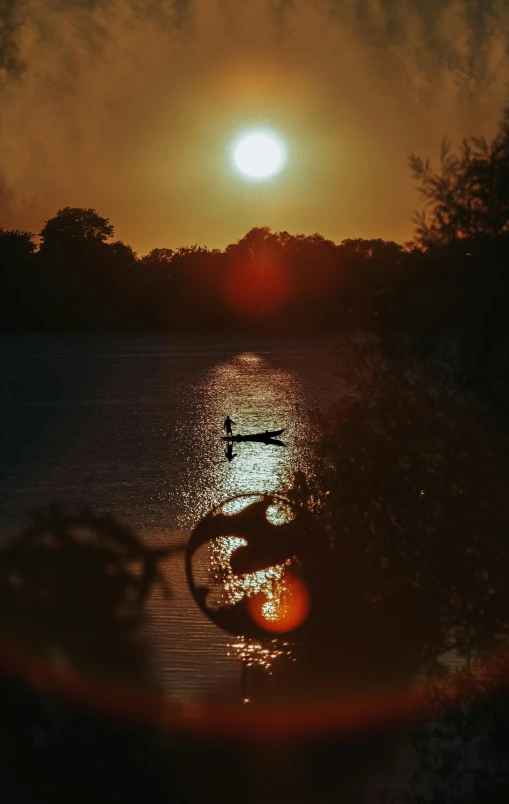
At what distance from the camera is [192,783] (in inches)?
388

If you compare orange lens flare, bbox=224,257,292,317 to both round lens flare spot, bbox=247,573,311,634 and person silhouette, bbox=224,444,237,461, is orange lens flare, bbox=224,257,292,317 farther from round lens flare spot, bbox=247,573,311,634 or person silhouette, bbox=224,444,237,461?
round lens flare spot, bbox=247,573,311,634

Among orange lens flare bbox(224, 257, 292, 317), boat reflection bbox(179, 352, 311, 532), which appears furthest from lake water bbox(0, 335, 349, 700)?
orange lens flare bbox(224, 257, 292, 317)

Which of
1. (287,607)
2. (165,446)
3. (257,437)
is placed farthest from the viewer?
(257,437)

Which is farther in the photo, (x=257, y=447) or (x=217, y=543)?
(x=257, y=447)

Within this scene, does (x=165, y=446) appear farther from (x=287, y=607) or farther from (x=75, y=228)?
(x=75, y=228)

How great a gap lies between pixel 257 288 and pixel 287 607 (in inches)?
5030

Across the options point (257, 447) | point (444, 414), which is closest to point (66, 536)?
point (444, 414)

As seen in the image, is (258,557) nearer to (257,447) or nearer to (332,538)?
(332,538)

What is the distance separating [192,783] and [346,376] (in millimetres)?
4355

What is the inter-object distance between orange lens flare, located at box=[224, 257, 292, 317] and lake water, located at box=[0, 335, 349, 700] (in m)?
37.5

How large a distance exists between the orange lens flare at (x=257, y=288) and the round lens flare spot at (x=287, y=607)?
118 meters

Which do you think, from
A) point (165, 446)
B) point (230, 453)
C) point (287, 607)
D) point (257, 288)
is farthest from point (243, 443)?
point (257, 288)

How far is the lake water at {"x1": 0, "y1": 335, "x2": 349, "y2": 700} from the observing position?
1529cm

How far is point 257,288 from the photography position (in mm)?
140000
